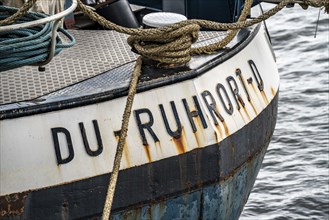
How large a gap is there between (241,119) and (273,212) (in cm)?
238

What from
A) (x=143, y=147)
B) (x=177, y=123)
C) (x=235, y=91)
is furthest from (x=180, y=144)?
(x=235, y=91)

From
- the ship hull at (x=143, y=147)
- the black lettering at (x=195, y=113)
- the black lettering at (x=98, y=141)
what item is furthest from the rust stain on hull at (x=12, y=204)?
the black lettering at (x=195, y=113)

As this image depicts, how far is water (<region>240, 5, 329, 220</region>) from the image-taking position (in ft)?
26.9

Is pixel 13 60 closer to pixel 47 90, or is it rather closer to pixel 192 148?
pixel 47 90

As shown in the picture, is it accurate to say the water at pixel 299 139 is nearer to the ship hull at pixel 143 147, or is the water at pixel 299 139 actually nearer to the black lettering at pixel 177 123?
the ship hull at pixel 143 147

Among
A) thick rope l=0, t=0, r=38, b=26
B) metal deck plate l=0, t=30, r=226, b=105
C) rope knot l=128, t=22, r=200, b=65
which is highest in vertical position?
thick rope l=0, t=0, r=38, b=26

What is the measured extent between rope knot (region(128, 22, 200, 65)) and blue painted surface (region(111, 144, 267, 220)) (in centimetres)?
84

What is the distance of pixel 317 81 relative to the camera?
10844 mm

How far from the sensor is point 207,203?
5.84 metres

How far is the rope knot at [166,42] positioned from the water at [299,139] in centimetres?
281

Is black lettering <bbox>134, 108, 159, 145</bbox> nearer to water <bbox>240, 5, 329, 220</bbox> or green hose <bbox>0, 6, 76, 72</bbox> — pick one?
green hose <bbox>0, 6, 76, 72</bbox>

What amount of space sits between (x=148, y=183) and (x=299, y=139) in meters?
4.22

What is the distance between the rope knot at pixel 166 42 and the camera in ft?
17.9

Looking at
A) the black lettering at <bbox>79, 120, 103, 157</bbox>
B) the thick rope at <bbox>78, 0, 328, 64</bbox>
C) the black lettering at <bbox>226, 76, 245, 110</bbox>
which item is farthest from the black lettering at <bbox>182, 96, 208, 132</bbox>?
the black lettering at <bbox>79, 120, 103, 157</bbox>
